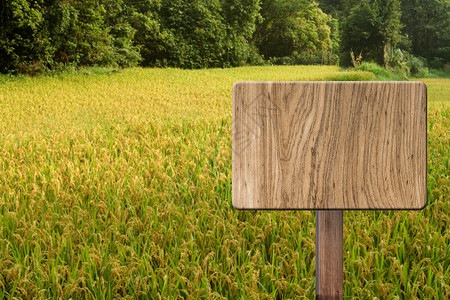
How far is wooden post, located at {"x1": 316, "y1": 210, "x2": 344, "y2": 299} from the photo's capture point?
1.51m

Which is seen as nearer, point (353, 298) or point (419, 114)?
point (419, 114)

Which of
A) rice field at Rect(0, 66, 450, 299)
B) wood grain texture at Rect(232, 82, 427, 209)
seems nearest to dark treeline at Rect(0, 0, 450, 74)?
rice field at Rect(0, 66, 450, 299)

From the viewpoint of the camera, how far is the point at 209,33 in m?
25.3

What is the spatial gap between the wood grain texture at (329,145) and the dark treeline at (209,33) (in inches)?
492

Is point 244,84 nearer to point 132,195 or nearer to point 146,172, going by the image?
point 132,195

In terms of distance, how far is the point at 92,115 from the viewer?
25.7 feet

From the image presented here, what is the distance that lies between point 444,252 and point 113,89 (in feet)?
Result: 34.4

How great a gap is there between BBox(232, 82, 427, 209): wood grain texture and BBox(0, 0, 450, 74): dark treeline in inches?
492

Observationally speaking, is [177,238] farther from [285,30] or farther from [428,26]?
[428,26]

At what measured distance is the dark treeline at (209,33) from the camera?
44.8 ft

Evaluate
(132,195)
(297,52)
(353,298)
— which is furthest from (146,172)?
(297,52)

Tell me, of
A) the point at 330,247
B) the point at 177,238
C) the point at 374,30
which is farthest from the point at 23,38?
the point at 374,30

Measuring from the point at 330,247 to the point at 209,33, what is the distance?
24611mm

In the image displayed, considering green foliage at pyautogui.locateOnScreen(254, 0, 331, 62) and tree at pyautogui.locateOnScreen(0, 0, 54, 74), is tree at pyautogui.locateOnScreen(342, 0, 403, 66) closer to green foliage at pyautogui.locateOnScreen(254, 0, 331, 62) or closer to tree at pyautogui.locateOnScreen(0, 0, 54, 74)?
green foliage at pyautogui.locateOnScreen(254, 0, 331, 62)
